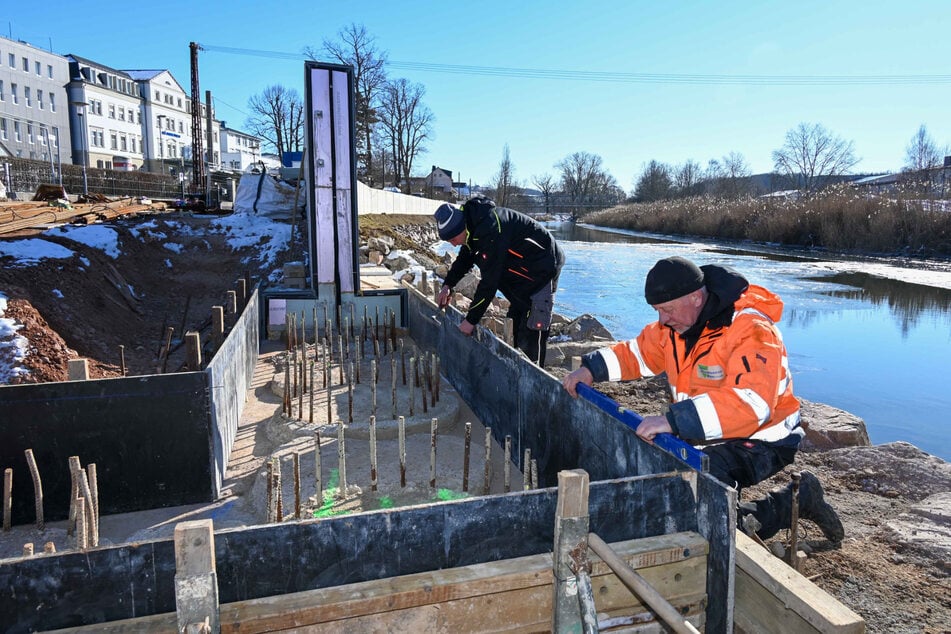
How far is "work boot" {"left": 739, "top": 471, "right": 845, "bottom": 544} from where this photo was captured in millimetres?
3572

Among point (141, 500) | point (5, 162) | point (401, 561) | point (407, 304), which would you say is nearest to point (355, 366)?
point (407, 304)

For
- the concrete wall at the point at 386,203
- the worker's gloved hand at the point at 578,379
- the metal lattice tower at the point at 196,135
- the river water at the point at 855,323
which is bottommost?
the river water at the point at 855,323

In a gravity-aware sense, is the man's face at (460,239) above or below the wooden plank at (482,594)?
above

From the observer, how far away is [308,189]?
8.41 m

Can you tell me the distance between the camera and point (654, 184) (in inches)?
3243

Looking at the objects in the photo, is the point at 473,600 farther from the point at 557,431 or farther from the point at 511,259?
the point at 511,259

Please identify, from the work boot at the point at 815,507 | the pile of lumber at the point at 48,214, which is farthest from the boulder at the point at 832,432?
the pile of lumber at the point at 48,214

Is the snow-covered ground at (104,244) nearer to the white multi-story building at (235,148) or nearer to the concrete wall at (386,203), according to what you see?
the concrete wall at (386,203)

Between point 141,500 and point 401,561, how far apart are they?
8.59 feet

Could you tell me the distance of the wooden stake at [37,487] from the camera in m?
3.59

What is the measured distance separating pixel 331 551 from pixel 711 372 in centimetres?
187

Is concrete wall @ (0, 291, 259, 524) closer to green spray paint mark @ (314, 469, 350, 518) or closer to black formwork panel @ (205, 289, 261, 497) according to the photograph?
black formwork panel @ (205, 289, 261, 497)

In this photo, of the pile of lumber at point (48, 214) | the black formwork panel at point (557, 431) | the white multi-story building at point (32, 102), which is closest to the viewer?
the black formwork panel at point (557, 431)

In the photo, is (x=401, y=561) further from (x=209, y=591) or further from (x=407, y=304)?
(x=407, y=304)
